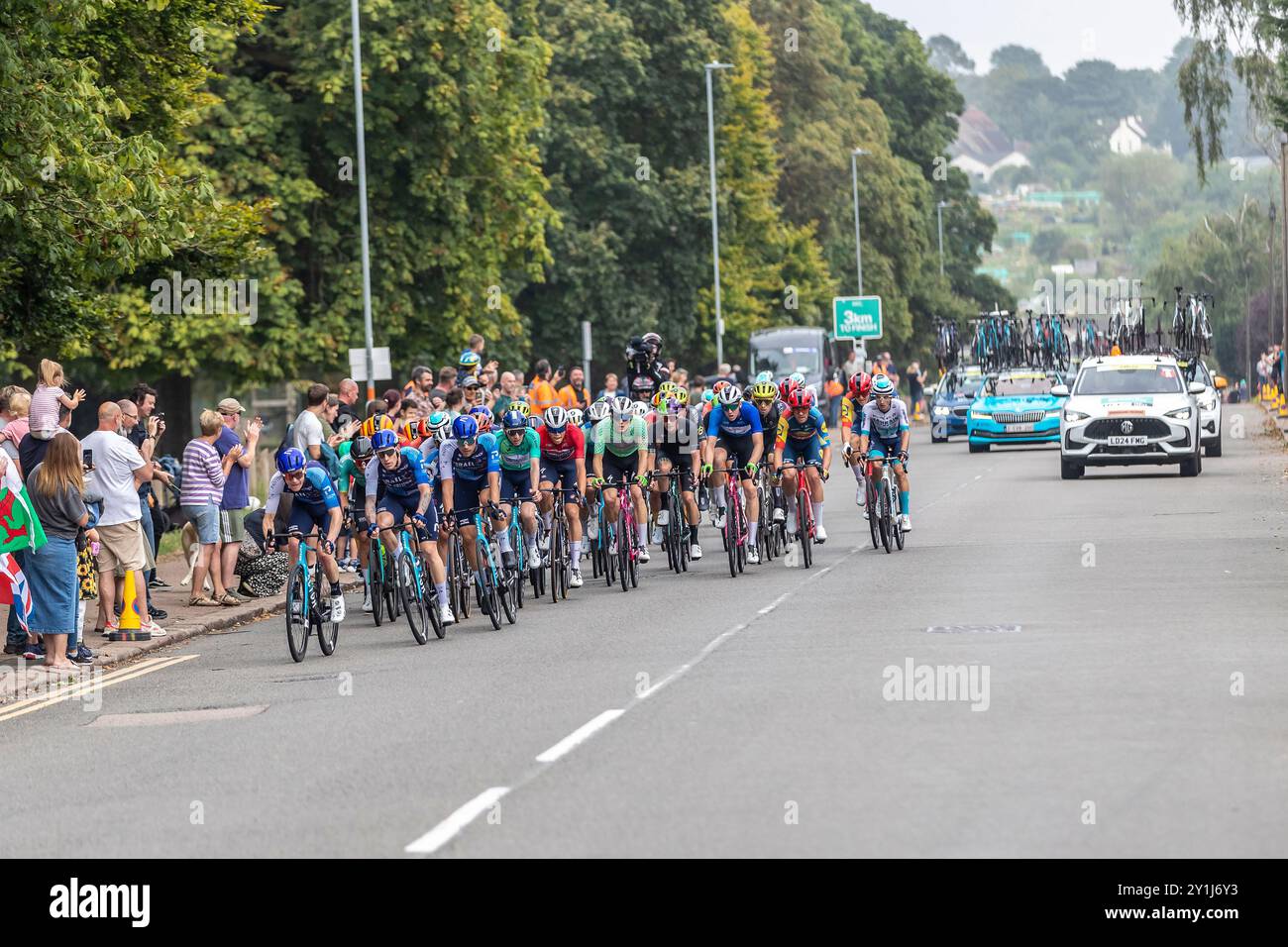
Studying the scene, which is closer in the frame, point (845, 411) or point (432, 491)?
point (432, 491)

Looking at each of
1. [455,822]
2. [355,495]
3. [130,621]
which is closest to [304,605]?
[130,621]

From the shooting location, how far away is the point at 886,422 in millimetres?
23266

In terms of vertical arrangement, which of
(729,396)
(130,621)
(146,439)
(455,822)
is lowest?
(130,621)

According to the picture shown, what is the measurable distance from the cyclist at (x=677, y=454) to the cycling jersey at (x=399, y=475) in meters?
4.90

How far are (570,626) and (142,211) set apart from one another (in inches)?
236

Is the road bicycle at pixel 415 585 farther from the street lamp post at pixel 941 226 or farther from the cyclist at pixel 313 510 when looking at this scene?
the street lamp post at pixel 941 226

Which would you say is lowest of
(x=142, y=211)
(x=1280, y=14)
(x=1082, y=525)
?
(x=1082, y=525)

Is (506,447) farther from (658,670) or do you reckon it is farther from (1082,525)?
(1082,525)

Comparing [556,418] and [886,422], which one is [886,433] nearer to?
[886,422]

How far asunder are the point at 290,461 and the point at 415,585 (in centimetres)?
138

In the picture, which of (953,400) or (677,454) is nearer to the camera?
(677,454)

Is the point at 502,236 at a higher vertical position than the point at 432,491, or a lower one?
higher
